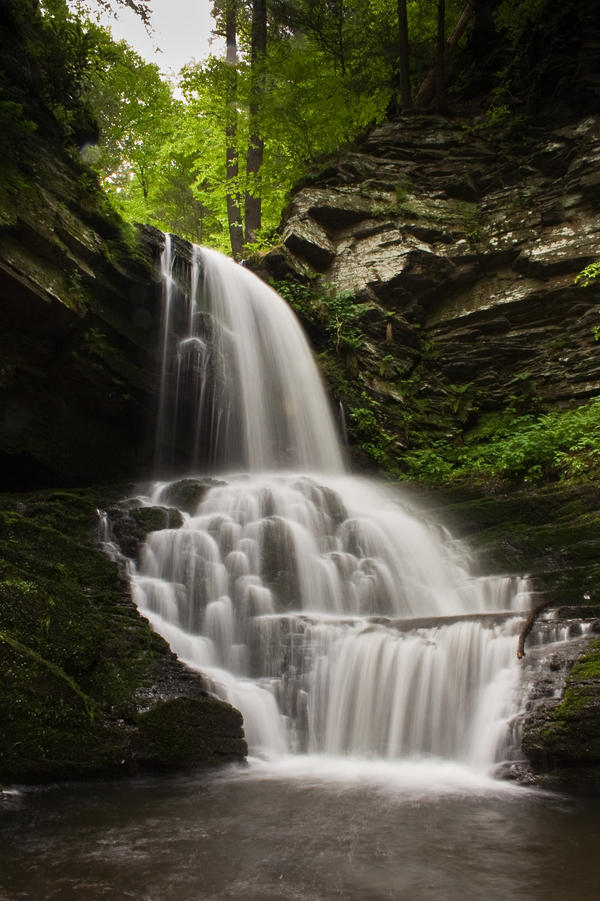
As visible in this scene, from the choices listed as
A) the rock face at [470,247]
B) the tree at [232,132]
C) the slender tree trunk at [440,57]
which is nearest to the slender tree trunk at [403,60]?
the slender tree trunk at [440,57]

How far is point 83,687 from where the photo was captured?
4.64 m

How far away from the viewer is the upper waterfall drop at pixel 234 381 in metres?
10.7

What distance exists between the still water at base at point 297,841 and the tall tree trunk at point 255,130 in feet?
50.6

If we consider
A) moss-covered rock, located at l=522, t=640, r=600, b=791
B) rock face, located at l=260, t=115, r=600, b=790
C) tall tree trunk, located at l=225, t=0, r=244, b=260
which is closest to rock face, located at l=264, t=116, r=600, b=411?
rock face, located at l=260, t=115, r=600, b=790

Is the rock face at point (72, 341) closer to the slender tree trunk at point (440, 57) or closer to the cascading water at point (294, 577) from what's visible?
the cascading water at point (294, 577)

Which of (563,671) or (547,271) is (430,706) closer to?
(563,671)

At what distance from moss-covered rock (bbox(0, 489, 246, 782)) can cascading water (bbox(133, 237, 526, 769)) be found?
1.86ft

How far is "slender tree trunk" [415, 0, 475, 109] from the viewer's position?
54.0ft

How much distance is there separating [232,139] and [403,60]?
5.68 meters

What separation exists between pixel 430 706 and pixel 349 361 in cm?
906

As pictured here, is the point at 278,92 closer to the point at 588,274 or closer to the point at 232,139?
the point at 232,139

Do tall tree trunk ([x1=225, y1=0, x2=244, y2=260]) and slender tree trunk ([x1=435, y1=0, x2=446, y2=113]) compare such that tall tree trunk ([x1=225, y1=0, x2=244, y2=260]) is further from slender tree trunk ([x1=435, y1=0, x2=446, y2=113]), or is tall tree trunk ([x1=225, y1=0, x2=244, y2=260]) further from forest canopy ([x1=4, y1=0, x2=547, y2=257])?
slender tree trunk ([x1=435, y1=0, x2=446, y2=113])

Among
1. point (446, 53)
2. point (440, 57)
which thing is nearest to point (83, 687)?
point (440, 57)

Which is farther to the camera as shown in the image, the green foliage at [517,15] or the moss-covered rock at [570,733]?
the green foliage at [517,15]
